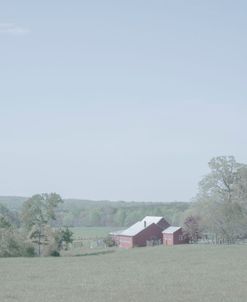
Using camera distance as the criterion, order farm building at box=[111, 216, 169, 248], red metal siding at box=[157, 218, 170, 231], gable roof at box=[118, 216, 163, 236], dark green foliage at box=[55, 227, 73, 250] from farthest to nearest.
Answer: red metal siding at box=[157, 218, 170, 231], gable roof at box=[118, 216, 163, 236], farm building at box=[111, 216, 169, 248], dark green foliage at box=[55, 227, 73, 250]

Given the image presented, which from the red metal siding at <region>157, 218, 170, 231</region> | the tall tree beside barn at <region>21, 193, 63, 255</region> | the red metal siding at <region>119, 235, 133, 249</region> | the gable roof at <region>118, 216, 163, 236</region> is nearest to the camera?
the tall tree beside barn at <region>21, 193, 63, 255</region>

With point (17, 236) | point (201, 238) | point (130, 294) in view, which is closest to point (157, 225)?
point (201, 238)

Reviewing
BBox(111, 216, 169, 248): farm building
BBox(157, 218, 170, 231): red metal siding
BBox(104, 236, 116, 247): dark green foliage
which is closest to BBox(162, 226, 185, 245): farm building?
BBox(111, 216, 169, 248): farm building

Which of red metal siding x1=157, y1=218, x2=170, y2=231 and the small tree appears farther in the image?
red metal siding x1=157, y1=218, x2=170, y2=231

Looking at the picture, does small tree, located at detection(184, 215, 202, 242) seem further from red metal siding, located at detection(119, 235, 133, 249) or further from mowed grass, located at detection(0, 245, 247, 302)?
mowed grass, located at detection(0, 245, 247, 302)

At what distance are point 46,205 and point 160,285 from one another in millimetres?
48541

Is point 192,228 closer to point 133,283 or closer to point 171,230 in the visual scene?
point 171,230

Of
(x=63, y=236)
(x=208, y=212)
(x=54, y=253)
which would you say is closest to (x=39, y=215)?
(x=63, y=236)

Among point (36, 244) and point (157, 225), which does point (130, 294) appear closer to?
point (36, 244)

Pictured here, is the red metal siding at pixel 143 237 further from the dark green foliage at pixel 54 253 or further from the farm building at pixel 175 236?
the dark green foliage at pixel 54 253

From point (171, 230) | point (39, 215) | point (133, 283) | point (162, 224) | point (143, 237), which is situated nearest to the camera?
point (133, 283)

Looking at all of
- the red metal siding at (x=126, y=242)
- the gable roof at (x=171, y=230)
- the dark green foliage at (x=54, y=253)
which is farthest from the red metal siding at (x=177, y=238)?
the dark green foliage at (x=54, y=253)

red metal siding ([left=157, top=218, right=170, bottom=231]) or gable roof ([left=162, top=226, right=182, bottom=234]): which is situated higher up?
red metal siding ([left=157, top=218, right=170, bottom=231])

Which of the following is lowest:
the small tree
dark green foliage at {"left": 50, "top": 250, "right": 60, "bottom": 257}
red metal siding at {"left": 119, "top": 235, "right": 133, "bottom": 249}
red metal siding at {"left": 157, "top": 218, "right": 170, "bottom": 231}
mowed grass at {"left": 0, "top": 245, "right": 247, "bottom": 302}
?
mowed grass at {"left": 0, "top": 245, "right": 247, "bottom": 302}
